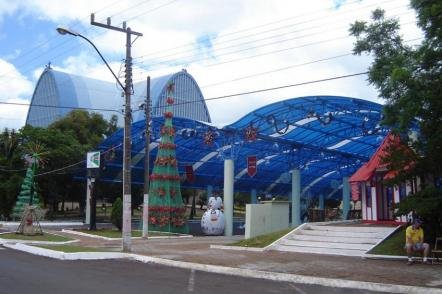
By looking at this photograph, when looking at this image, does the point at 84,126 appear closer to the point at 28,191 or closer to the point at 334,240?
the point at 28,191

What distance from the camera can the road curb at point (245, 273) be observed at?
39.7 ft

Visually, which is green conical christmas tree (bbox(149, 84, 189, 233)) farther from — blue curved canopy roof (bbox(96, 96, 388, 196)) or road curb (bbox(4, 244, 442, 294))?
road curb (bbox(4, 244, 442, 294))

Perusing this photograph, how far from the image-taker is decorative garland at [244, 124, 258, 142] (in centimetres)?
3559

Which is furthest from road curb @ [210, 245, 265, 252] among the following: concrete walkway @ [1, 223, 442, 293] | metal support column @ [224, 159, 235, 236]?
metal support column @ [224, 159, 235, 236]

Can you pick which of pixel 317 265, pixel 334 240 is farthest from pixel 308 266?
pixel 334 240

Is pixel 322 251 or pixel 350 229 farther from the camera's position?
pixel 350 229

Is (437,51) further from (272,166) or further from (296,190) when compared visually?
(272,166)

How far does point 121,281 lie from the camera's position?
12914 millimetres

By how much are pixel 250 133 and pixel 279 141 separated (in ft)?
18.0

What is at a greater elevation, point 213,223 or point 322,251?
point 213,223

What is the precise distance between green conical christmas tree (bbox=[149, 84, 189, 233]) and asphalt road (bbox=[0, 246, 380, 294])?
15.7 m

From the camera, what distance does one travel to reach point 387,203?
25.8 meters

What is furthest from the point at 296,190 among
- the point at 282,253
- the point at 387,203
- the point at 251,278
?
the point at 251,278

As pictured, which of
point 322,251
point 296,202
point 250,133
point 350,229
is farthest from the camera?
point 296,202
